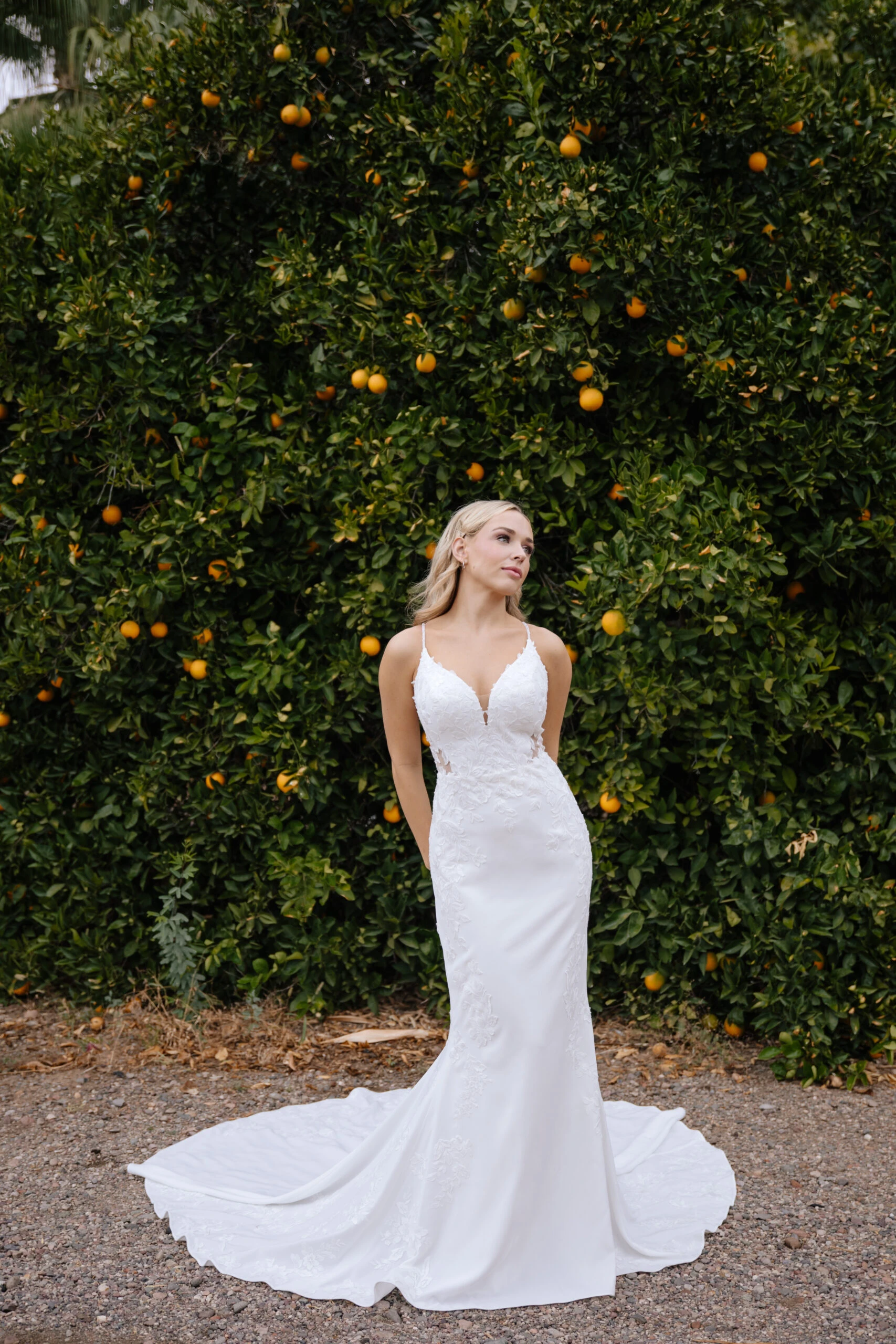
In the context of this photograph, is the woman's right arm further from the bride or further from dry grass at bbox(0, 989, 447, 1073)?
dry grass at bbox(0, 989, 447, 1073)

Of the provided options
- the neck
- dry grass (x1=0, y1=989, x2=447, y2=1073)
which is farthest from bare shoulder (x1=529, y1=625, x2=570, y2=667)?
dry grass (x1=0, y1=989, x2=447, y2=1073)

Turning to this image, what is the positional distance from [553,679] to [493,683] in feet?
1.24

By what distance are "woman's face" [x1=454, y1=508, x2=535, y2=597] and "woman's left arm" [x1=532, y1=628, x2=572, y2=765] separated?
23 cm

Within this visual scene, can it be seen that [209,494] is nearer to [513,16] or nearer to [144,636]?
[144,636]

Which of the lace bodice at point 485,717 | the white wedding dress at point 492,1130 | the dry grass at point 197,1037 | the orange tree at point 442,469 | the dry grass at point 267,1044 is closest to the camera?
the white wedding dress at point 492,1130

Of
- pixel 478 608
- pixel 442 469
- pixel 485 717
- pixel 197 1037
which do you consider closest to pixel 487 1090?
pixel 485 717

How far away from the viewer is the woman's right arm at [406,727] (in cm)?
366

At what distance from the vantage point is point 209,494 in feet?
16.7

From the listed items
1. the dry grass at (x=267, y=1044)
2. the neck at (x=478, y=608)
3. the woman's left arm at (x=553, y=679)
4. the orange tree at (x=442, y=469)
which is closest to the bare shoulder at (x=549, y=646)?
the woman's left arm at (x=553, y=679)

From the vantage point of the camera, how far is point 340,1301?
10.5 feet

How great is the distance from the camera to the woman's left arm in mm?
3715

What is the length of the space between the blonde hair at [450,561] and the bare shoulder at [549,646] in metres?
0.10

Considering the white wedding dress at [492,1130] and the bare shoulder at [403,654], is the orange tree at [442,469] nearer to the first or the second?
the bare shoulder at [403,654]

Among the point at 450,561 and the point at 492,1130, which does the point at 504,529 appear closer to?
the point at 450,561
